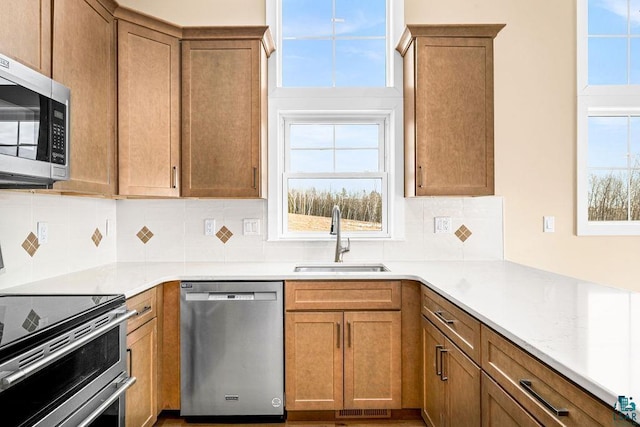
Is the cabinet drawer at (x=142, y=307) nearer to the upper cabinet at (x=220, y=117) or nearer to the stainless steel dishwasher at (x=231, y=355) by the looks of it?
the stainless steel dishwasher at (x=231, y=355)

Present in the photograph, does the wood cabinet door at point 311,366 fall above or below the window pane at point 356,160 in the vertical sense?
below

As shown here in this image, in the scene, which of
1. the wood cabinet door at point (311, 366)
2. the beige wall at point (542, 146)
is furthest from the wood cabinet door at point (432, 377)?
the beige wall at point (542, 146)

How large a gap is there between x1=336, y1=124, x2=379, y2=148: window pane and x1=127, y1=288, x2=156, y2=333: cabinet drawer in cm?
164

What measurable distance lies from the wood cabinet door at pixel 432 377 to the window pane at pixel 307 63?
71.8 inches

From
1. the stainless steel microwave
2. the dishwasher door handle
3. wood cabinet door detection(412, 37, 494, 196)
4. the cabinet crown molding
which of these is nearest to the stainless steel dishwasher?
the dishwasher door handle

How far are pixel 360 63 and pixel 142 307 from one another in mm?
2183

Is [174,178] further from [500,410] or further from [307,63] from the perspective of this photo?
[500,410]

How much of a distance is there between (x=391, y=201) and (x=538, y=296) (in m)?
1.43

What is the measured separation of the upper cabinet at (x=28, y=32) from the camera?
5.21 feet

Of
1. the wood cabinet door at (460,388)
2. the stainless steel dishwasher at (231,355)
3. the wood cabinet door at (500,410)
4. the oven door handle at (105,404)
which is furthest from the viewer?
the stainless steel dishwasher at (231,355)

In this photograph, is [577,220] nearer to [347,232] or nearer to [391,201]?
[391,201]

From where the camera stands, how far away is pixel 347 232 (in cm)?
312

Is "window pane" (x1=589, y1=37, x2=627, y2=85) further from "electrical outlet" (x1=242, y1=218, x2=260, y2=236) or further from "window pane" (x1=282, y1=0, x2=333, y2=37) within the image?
"electrical outlet" (x1=242, y1=218, x2=260, y2=236)

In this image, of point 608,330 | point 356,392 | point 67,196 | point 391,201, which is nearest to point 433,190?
point 391,201
